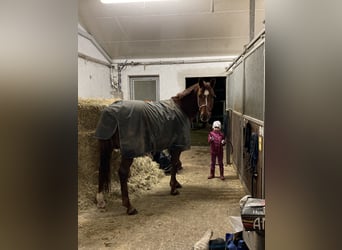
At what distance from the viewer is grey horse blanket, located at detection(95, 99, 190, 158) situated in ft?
9.59

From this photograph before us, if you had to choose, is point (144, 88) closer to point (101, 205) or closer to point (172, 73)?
point (172, 73)

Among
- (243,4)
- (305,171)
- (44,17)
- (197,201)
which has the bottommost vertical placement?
(197,201)

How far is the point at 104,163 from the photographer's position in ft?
9.94

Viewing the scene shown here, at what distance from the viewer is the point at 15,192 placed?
1.97ft

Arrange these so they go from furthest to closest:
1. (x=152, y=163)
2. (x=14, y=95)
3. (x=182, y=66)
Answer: (x=182, y=66), (x=152, y=163), (x=14, y=95)

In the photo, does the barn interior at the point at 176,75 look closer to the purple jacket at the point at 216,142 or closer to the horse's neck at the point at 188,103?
the purple jacket at the point at 216,142

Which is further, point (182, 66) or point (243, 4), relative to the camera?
point (182, 66)

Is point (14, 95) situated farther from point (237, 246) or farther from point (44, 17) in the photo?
point (237, 246)

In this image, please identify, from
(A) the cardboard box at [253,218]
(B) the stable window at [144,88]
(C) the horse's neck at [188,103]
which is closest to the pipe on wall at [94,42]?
(B) the stable window at [144,88]

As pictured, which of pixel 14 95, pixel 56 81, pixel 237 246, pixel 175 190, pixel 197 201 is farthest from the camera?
pixel 175 190

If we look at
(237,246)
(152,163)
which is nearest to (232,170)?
(152,163)

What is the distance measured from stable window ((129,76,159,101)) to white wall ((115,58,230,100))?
141mm

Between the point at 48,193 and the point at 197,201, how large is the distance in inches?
107

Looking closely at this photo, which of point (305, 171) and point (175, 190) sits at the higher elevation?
point (305, 171)
